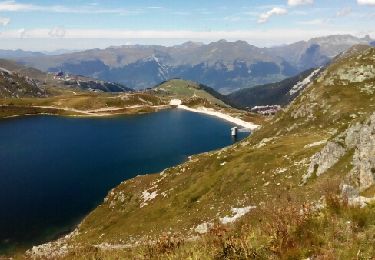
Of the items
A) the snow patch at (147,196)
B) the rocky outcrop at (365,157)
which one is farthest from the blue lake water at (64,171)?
the rocky outcrop at (365,157)

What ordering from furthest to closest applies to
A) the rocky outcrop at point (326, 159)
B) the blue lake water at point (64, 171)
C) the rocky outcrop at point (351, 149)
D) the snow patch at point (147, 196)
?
the blue lake water at point (64, 171), the snow patch at point (147, 196), the rocky outcrop at point (326, 159), the rocky outcrop at point (351, 149)

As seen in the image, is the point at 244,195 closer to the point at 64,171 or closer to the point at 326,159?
the point at 326,159

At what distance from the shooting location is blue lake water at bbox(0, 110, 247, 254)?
83875 mm

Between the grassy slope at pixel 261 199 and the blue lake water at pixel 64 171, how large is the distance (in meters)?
9.97

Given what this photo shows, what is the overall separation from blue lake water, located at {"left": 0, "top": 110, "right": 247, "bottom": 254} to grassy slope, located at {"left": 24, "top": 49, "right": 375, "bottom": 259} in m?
9.97

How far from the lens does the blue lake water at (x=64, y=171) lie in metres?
83.9

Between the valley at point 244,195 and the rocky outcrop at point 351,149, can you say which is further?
the rocky outcrop at point 351,149

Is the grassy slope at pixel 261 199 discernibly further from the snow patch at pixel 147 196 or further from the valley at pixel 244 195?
the snow patch at pixel 147 196

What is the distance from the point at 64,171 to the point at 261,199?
95831 mm

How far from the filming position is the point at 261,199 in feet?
154

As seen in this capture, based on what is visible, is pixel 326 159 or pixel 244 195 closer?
pixel 326 159

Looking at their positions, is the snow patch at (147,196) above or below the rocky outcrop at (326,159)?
below

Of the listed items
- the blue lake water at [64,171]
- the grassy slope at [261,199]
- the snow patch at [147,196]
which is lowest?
the blue lake water at [64,171]

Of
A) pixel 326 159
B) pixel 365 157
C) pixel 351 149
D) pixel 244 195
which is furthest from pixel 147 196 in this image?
pixel 365 157
